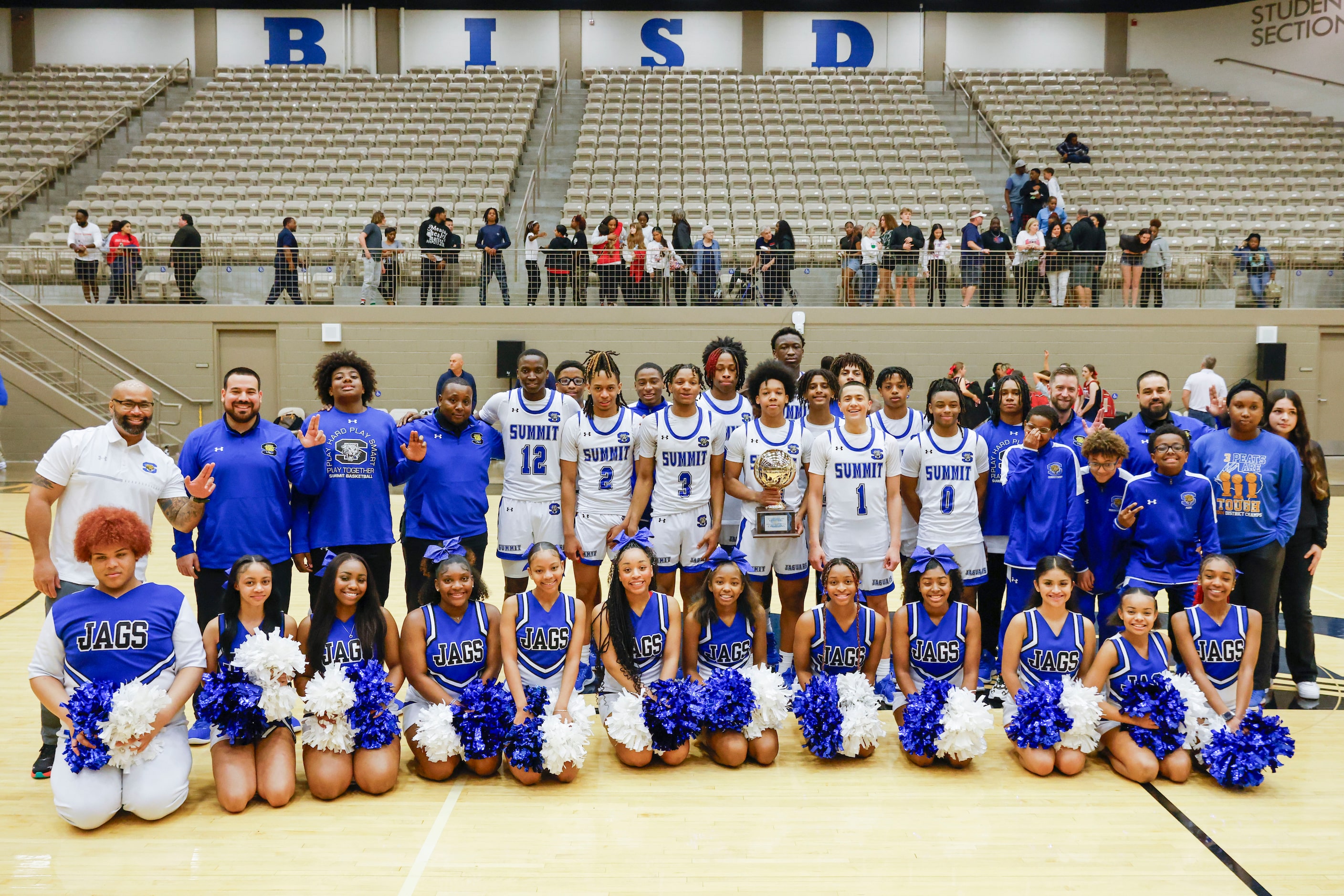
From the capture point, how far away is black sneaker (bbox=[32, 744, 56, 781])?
3977mm

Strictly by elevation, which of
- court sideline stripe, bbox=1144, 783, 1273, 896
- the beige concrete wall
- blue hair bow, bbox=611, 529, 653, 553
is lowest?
court sideline stripe, bbox=1144, 783, 1273, 896

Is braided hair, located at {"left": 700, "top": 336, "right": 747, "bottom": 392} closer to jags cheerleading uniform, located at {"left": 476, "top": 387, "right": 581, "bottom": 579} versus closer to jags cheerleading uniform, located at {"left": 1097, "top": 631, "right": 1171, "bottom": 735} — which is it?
jags cheerleading uniform, located at {"left": 476, "top": 387, "right": 581, "bottom": 579}

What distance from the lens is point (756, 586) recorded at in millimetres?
4992

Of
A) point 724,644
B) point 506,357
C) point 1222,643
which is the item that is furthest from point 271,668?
point 506,357

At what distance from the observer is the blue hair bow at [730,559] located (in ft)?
15.0

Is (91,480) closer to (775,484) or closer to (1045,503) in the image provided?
(775,484)

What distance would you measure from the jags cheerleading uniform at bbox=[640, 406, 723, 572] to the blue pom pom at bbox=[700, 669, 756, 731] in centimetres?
101

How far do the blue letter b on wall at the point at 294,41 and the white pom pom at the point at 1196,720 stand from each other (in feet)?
69.9

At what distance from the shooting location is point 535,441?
5273 mm

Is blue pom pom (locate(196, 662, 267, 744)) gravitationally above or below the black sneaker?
above

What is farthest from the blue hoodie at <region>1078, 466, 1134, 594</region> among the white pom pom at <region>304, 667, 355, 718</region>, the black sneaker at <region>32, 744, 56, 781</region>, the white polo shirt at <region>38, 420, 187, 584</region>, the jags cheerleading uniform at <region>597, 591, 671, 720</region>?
the black sneaker at <region>32, 744, 56, 781</region>

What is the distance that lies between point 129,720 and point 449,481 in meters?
1.85

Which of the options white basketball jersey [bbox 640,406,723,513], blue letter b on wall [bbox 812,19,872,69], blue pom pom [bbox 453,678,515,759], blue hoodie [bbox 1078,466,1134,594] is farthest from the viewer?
blue letter b on wall [bbox 812,19,872,69]

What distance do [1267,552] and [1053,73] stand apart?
18141 millimetres
